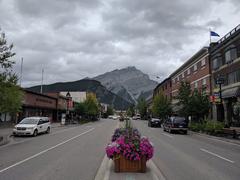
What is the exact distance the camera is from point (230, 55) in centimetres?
3644

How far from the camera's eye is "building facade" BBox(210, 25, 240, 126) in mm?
34459

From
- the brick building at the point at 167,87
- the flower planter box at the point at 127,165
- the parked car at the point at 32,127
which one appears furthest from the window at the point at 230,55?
the brick building at the point at 167,87

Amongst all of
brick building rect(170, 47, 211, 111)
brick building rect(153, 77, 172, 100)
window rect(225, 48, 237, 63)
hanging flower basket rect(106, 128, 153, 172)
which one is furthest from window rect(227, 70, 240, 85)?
brick building rect(153, 77, 172, 100)

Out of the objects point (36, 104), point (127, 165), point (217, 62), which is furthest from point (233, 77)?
point (36, 104)

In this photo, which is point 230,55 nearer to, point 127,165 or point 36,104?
point 127,165

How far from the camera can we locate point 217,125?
1061 inches

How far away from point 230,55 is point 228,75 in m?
2.64

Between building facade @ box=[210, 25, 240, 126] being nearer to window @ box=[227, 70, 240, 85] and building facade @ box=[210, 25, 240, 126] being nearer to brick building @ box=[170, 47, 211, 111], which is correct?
window @ box=[227, 70, 240, 85]

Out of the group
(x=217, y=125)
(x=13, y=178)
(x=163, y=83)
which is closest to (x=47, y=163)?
(x=13, y=178)

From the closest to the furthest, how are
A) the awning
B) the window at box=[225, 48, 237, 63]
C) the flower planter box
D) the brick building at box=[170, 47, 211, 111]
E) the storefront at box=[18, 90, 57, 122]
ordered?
the flower planter box < the awning < the window at box=[225, 48, 237, 63] < the brick building at box=[170, 47, 211, 111] < the storefront at box=[18, 90, 57, 122]

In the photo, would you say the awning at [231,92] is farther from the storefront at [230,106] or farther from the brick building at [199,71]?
the brick building at [199,71]

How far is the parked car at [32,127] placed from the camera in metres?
24.6

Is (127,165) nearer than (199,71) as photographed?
Yes

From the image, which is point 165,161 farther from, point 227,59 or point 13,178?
point 227,59
